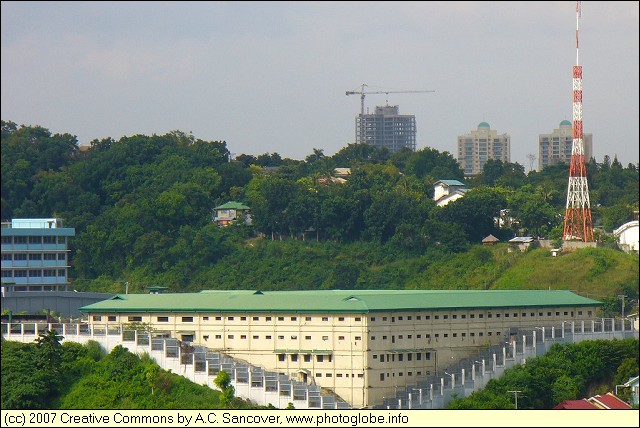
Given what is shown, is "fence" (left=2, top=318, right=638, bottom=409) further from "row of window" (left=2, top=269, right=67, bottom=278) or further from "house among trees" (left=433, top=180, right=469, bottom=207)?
"house among trees" (left=433, top=180, right=469, bottom=207)

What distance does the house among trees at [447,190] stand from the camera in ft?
261

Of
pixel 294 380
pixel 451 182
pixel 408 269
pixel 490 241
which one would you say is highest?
pixel 451 182

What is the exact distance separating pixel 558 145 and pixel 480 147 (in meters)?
21.1

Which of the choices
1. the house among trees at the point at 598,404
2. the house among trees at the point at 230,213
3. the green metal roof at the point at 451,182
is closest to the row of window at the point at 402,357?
the house among trees at the point at 598,404

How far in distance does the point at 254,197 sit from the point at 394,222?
7.41 metres

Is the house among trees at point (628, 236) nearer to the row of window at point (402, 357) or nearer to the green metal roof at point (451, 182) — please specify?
the green metal roof at point (451, 182)

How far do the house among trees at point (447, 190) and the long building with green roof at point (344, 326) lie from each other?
29.0 meters

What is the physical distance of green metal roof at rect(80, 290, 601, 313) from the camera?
4675 centimetres

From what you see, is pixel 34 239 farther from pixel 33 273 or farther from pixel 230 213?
pixel 230 213

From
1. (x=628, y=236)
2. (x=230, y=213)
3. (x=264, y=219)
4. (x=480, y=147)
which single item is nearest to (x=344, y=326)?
(x=628, y=236)

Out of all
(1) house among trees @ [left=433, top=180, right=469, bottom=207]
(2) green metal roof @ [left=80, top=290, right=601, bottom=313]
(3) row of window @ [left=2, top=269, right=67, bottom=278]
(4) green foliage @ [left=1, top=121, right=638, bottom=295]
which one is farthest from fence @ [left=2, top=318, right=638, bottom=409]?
(1) house among trees @ [left=433, top=180, right=469, bottom=207]

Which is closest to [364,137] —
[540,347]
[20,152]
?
[20,152]

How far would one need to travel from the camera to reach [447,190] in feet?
268

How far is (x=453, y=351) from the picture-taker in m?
48.0
